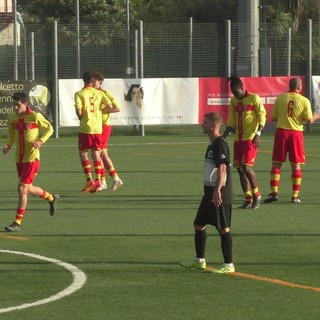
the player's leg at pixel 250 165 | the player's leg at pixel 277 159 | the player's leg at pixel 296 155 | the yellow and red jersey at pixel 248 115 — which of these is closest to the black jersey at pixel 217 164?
the player's leg at pixel 250 165

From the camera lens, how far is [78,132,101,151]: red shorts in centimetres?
2058

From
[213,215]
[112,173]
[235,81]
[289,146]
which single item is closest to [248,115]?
[235,81]

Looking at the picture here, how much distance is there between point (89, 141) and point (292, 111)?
3676 millimetres

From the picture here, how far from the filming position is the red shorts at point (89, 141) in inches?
810

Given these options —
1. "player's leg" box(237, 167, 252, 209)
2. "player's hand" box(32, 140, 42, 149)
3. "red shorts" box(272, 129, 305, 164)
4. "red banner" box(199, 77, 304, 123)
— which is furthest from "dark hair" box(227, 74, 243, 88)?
"red banner" box(199, 77, 304, 123)

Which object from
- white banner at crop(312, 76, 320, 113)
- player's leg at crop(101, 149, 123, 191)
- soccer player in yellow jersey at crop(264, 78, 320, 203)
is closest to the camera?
soccer player in yellow jersey at crop(264, 78, 320, 203)

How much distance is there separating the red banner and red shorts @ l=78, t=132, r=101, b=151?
43.9 ft

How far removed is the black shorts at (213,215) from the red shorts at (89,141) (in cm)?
860

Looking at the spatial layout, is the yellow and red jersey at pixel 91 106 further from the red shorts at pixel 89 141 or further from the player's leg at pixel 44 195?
the player's leg at pixel 44 195

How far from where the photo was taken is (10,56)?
38125 mm

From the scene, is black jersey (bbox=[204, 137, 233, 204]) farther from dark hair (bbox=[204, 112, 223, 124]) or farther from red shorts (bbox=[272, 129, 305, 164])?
red shorts (bbox=[272, 129, 305, 164])

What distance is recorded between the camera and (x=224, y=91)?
34.0 metres

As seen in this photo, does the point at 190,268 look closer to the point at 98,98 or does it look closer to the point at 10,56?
the point at 98,98

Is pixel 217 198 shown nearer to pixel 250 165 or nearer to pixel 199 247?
pixel 199 247
